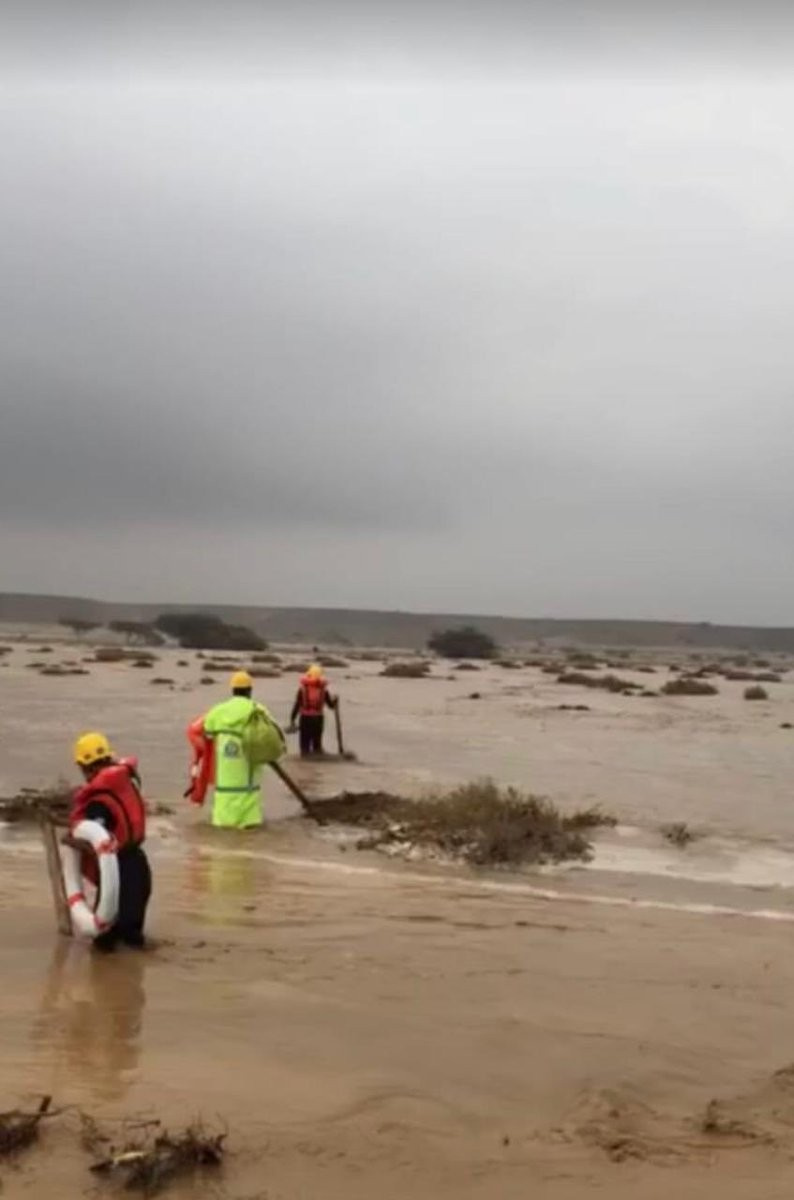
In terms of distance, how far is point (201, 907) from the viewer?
9422 millimetres

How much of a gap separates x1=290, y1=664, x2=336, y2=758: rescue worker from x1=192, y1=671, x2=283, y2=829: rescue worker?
573cm

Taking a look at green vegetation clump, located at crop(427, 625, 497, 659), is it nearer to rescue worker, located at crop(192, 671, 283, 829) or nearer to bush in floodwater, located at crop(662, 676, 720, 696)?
bush in floodwater, located at crop(662, 676, 720, 696)

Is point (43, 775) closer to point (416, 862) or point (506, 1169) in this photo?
point (416, 862)

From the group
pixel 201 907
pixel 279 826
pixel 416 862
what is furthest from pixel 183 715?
pixel 201 907

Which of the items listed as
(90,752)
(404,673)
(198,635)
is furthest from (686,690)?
(198,635)

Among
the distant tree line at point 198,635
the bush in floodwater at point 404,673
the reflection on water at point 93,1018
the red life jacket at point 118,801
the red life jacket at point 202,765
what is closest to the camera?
the reflection on water at point 93,1018

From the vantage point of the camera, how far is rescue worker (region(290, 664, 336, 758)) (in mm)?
18891

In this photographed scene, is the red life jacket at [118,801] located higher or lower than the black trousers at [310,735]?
higher

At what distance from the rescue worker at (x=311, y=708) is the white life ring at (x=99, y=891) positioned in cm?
1061

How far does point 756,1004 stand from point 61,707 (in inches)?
926

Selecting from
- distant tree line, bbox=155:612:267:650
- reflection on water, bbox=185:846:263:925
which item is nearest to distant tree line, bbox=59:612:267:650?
distant tree line, bbox=155:612:267:650

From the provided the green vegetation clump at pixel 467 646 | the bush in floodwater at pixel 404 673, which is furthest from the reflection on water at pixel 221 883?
the green vegetation clump at pixel 467 646

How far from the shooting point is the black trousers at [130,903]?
26.0 feet

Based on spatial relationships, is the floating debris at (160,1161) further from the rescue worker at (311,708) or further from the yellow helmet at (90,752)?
the rescue worker at (311,708)
